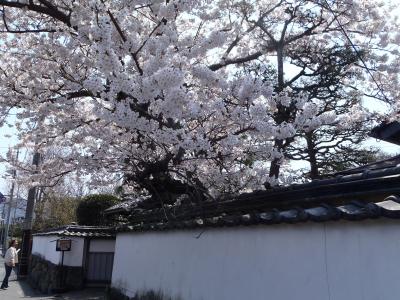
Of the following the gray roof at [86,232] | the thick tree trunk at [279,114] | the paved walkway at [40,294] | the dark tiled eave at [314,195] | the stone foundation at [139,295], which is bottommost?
the paved walkway at [40,294]

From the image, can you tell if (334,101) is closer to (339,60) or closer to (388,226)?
(339,60)

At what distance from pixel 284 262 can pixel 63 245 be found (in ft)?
45.8

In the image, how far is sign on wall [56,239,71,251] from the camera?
61.3ft

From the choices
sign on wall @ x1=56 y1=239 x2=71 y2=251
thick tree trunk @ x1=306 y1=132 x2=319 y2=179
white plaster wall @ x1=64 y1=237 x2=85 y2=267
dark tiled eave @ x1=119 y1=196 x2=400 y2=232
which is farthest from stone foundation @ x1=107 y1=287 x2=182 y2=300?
thick tree trunk @ x1=306 y1=132 x2=319 y2=179

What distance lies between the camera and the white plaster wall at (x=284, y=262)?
4.89 m

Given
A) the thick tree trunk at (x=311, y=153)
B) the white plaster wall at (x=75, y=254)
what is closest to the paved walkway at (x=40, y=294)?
the white plaster wall at (x=75, y=254)

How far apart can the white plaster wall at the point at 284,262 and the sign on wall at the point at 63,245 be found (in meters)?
8.95

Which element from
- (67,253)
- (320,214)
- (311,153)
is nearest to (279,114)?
(311,153)

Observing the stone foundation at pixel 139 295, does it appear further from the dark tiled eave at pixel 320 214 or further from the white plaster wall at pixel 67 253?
the white plaster wall at pixel 67 253

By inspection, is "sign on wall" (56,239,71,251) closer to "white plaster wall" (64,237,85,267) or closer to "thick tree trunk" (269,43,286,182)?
"white plaster wall" (64,237,85,267)

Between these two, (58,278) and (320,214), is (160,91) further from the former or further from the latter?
(58,278)

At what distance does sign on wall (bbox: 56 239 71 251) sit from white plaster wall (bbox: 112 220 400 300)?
8951 millimetres

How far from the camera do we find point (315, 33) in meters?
13.7

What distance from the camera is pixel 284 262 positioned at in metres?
6.30
